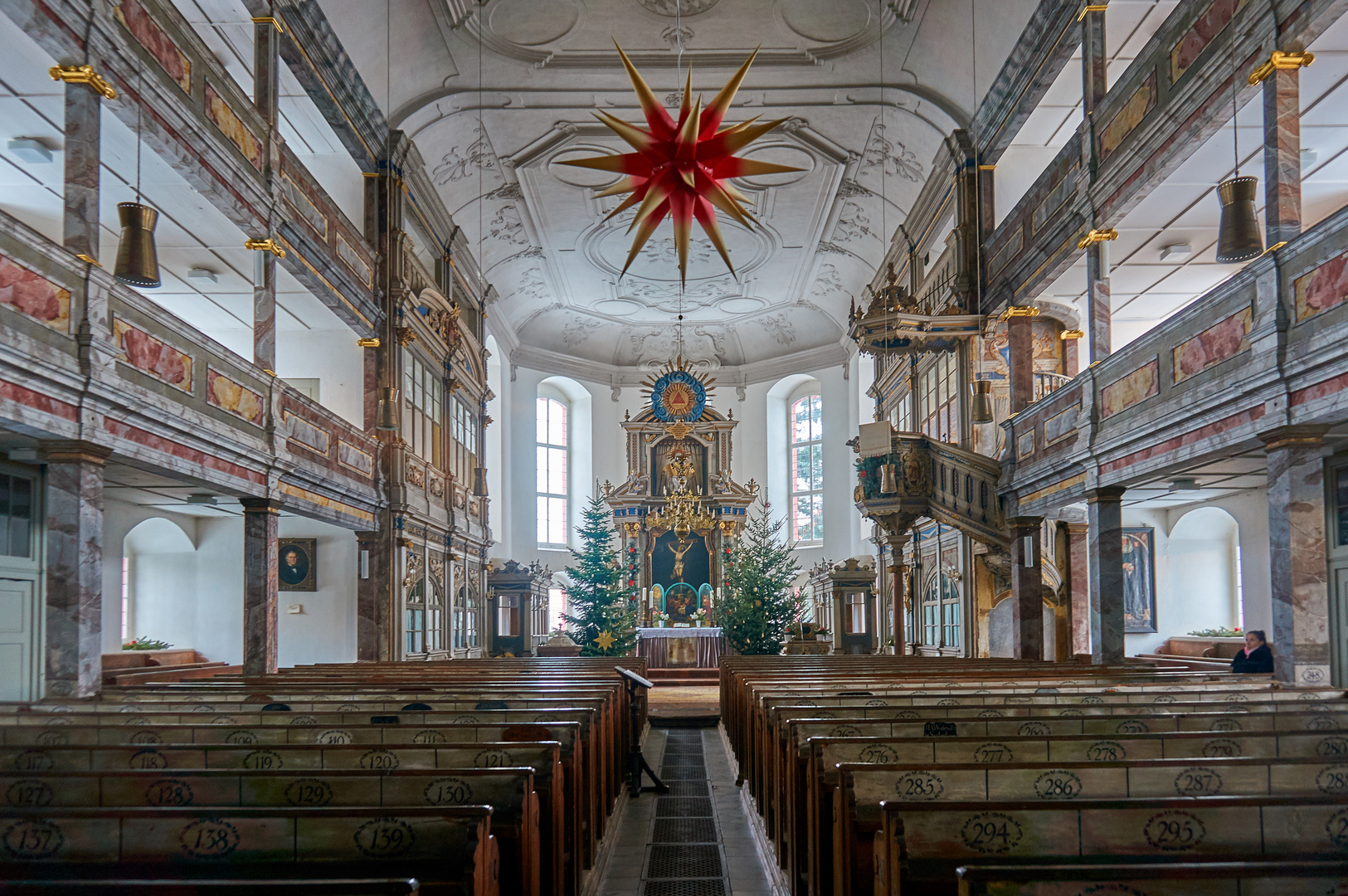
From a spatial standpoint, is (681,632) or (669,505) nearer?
(681,632)

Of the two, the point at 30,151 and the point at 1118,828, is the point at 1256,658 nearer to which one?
the point at 1118,828

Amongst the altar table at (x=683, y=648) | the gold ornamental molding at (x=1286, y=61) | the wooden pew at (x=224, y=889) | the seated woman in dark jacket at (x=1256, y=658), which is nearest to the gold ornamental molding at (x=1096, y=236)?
the gold ornamental molding at (x=1286, y=61)

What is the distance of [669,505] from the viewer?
25562 millimetres

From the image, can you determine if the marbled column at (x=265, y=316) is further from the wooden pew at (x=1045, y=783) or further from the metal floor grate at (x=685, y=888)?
the wooden pew at (x=1045, y=783)

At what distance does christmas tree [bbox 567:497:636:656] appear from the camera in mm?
18984

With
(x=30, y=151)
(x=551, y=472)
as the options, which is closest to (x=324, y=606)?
(x=30, y=151)

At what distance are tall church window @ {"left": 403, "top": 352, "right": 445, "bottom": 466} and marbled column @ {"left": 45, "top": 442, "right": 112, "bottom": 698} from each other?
8.71 meters

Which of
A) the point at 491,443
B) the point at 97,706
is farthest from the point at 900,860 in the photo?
the point at 491,443

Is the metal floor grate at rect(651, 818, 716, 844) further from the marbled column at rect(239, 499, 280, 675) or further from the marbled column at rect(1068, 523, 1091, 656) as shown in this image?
the marbled column at rect(1068, 523, 1091, 656)

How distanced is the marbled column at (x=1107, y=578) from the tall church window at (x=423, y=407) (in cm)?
1000

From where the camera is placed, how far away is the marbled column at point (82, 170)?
7270 mm

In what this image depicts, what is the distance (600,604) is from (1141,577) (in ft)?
30.6

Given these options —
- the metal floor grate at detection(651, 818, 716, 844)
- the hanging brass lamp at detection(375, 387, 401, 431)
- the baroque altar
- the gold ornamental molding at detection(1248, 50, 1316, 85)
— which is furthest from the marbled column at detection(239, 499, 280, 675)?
the baroque altar

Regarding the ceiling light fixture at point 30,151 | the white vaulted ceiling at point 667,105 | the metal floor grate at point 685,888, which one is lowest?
the metal floor grate at point 685,888
